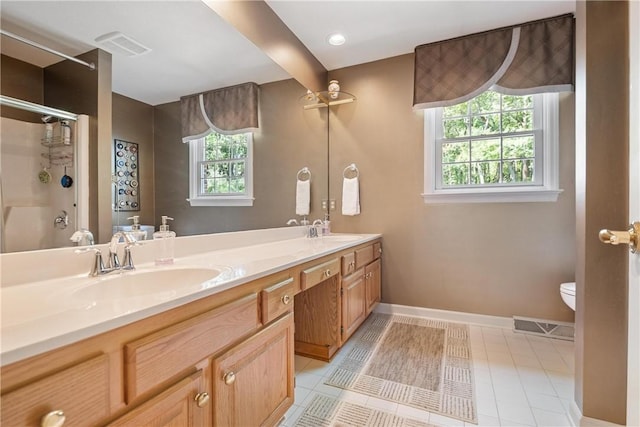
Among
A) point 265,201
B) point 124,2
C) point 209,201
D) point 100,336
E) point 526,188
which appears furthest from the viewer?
point 526,188

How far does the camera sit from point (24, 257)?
94 centimetres

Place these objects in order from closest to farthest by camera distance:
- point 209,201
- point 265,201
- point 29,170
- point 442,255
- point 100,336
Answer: point 100,336
point 29,170
point 209,201
point 265,201
point 442,255

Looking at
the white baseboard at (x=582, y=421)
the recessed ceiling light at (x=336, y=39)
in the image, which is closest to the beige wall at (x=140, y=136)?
the recessed ceiling light at (x=336, y=39)

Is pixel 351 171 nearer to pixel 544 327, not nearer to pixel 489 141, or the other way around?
pixel 489 141

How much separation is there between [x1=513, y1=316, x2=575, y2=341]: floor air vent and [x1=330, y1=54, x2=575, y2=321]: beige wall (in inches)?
2.1

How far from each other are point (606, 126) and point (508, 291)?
5.34 feet

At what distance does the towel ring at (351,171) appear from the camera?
290cm

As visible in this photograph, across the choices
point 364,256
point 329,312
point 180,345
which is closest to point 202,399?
point 180,345

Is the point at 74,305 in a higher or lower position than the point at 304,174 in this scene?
lower

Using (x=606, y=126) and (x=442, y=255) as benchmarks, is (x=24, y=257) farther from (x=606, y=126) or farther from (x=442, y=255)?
(x=442, y=255)

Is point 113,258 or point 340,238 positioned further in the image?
point 340,238

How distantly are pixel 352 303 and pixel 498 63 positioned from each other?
7.38 feet

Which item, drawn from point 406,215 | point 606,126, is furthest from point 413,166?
point 606,126

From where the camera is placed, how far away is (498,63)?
2.38 metres
